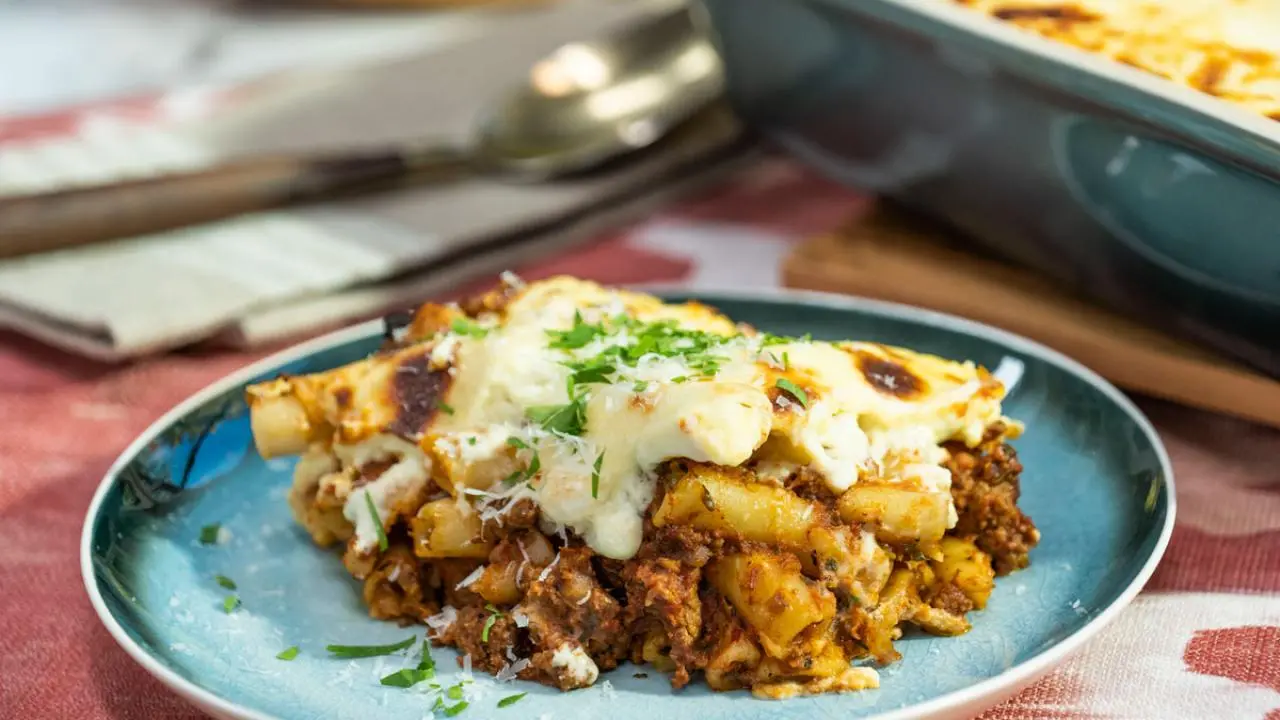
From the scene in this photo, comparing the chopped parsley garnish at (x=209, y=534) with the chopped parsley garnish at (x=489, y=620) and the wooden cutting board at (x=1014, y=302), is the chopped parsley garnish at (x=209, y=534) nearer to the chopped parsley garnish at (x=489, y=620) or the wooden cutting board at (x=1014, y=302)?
the chopped parsley garnish at (x=489, y=620)

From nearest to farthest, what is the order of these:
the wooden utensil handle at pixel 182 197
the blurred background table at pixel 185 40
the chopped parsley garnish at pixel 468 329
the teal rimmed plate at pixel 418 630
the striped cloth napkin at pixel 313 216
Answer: the teal rimmed plate at pixel 418 630, the chopped parsley garnish at pixel 468 329, the striped cloth napkin at pixel 313 216, the wooden utensil handle at pixel 182 197, the blurred background table at pixel 185 40

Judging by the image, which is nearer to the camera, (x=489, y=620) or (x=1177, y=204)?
(x=489, y=620)

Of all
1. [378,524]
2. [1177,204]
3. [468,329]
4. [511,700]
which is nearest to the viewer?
[511,700]

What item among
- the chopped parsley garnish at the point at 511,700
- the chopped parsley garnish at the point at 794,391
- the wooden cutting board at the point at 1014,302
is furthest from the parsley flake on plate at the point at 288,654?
the wooden cutting board at the point at 1014,302

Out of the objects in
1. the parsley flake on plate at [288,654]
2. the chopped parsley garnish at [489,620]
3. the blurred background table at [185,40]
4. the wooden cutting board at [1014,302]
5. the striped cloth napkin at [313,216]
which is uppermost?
the chopped parsley garnish at [489,620]

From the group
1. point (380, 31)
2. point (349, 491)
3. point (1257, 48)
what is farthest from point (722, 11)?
point (380, 31)

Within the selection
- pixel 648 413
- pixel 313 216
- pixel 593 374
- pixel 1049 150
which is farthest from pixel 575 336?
pixel 313 216

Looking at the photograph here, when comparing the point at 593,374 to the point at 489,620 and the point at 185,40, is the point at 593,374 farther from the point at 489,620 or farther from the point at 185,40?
the point at 185,40
